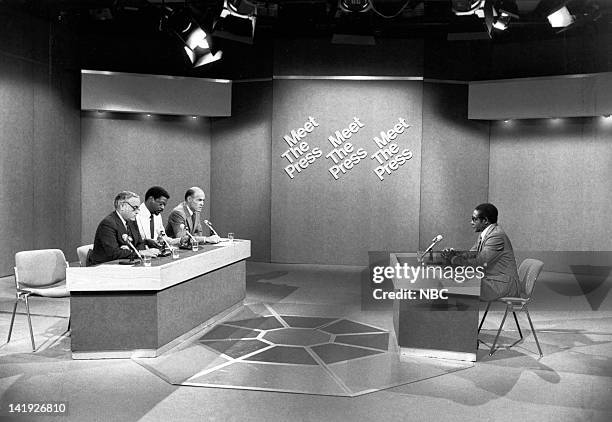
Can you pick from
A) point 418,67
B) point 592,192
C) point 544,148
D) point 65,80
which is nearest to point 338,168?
point 418,67

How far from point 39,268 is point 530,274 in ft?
12.3

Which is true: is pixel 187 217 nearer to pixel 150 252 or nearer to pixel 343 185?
pixel 150 252

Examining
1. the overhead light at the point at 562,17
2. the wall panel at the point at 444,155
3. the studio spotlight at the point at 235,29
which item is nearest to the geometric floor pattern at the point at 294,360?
the wall panel at the point at 444,155

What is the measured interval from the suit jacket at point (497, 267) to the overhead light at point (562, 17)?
3.31m

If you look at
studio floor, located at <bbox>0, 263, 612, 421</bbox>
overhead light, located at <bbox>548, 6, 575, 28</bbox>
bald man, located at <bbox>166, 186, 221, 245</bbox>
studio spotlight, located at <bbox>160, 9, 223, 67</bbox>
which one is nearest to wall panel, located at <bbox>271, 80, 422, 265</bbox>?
studio spotlight, located at <bbox>160, 9, 223, 67</bbox>

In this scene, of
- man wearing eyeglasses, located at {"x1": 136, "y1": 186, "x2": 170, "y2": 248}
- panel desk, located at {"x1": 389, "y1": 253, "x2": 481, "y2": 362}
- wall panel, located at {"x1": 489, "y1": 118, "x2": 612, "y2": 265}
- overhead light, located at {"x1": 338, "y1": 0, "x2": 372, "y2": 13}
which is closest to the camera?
panel desk, located at {"x1": 389, "y1": 253, "x2": 481, "y2": 362}

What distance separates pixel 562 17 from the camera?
6.35 meters

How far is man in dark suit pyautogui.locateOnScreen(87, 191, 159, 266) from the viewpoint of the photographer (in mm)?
4188

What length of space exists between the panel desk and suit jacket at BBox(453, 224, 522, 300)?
16cm

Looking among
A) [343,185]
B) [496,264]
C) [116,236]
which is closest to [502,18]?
[343,185]

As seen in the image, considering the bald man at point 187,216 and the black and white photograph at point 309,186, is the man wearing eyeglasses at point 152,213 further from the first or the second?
the bald man at point 187,216

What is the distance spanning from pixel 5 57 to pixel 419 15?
526 cm

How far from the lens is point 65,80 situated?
8047mm

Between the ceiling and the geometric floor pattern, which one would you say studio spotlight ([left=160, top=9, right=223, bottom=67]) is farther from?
the geometric floor pattern
